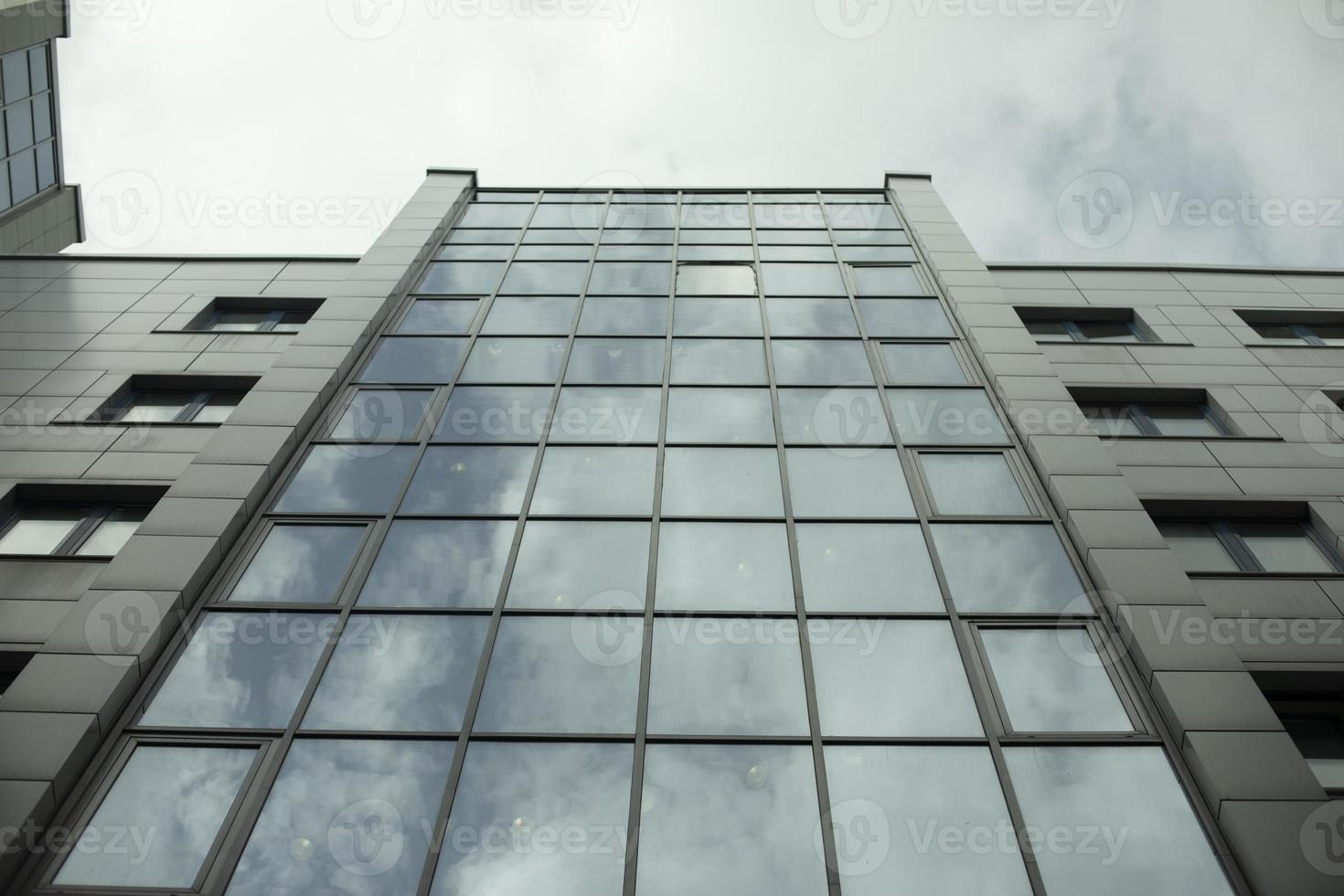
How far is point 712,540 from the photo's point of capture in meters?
12.4

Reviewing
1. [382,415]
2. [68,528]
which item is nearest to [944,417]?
[382,415]

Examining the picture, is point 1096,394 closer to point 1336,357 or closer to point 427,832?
point 1336,357

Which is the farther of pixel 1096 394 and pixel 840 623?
pixel 1096 394

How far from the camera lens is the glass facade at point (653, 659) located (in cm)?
862

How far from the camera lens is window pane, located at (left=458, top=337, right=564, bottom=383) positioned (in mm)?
16250

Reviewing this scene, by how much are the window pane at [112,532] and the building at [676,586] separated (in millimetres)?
97

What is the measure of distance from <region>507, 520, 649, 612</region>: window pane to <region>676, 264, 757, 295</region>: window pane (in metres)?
8.19

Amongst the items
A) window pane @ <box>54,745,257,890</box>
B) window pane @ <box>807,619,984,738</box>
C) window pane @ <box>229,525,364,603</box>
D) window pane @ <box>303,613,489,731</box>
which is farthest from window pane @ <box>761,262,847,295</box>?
window pane @ <box>54,745,257,890</box>

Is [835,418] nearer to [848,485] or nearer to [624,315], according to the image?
[848,485]

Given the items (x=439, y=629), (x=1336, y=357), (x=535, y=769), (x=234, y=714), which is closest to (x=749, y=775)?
(x=535, y=769)

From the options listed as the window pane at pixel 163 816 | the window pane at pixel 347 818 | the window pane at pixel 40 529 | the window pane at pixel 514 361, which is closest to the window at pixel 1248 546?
the window pane at pixel 514 361

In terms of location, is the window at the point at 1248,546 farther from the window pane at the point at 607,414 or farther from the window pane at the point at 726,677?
the window pane at the point at 607,414

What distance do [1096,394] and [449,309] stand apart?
13047 mm

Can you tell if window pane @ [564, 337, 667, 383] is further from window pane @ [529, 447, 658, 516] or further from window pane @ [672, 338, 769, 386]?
window pane @ [529, 447, 658, 516]
